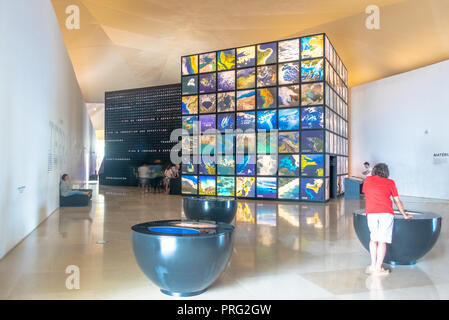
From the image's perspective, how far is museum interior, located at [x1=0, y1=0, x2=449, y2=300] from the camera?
423 centimetres

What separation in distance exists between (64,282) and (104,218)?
5.29 metres

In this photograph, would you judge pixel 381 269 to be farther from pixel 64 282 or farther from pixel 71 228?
pixel 71 228

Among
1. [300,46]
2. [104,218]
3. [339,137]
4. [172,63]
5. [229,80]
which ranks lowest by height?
[104,218]

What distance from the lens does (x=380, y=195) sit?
14.9 feet

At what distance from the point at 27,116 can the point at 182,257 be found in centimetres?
540

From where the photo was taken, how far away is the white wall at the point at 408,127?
48.3ft

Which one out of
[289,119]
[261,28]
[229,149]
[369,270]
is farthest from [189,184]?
[369,270]

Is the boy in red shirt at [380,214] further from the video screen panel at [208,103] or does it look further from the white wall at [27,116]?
the video screen panel at [208,103]

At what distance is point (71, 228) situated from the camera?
7879mm

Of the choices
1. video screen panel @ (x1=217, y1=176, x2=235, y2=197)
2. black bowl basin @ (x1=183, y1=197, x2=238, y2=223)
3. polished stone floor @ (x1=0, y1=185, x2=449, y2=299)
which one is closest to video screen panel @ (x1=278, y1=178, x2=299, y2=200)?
video screen panel @ (x1=217, y1=176, x2=235, y2=197)

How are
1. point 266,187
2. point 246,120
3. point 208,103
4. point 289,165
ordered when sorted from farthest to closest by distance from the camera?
point 208,103, point 246,120, point 266,187, point 289,165

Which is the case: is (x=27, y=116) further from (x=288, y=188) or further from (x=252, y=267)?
(x=288, y=188)
